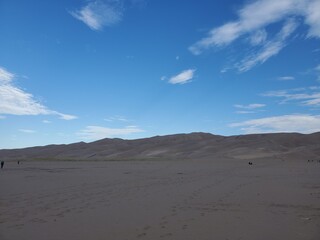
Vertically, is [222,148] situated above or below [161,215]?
above

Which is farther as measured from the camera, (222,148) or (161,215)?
(222,148)

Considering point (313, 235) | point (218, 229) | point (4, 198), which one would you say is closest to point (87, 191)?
point (4, 198)

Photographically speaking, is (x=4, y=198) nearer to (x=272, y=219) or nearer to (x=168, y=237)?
(x=168, y=237)

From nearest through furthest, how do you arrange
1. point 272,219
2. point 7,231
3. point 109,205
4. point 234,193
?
point 7,231, point 272,219, point 109,205, point 234,193

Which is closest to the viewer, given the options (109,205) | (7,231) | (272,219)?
(7,231)

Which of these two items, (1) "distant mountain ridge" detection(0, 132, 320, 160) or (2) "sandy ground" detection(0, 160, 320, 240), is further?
(1) "distant mountain ridge" detection(0, 132, 320, 160)

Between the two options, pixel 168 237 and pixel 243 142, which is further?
pixel 243 142

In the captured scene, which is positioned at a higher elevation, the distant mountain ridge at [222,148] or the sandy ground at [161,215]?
the distant mountain ridge at [222,148]

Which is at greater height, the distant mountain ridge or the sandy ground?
the distant mountain ridge

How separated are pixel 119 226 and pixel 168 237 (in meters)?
1.64

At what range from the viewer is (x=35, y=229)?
8.59 metres

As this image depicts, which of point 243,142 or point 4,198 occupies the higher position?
point 243,142

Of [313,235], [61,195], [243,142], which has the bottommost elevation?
[313,235]

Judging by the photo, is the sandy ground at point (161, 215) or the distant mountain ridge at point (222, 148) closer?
the sandy ground at point (161, 215)
